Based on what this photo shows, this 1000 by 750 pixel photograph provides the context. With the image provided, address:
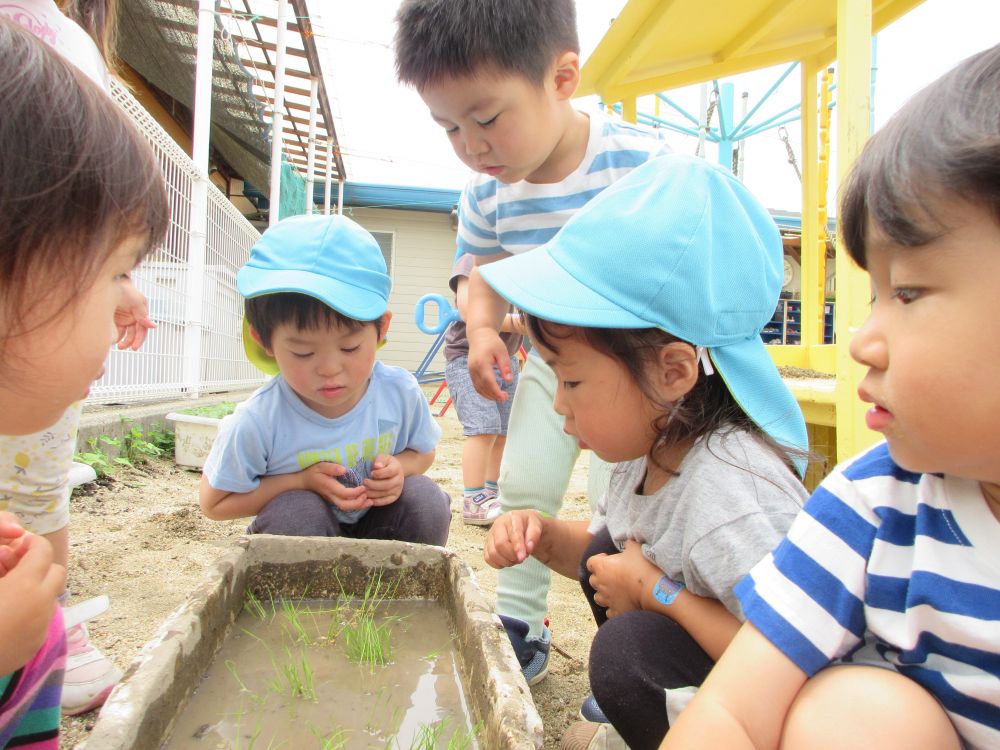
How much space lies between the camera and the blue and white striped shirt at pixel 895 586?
2.59 ft

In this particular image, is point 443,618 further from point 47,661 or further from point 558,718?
point 47,661

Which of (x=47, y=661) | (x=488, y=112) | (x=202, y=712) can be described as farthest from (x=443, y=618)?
(x=488, y=112)

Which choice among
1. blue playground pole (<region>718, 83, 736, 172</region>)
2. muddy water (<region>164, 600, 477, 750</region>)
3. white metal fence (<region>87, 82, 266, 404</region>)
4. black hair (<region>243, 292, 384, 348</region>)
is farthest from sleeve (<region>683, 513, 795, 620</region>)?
blue playground pole (<region>718, 83, 736, 172</region>)

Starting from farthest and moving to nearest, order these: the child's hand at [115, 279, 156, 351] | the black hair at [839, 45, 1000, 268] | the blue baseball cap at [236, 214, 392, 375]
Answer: the blue baseball cap at [236, 214, 392, 375] → the child's hand at [115, 279, 156, 351] → the black hair at [839, 45, 1000, 268]

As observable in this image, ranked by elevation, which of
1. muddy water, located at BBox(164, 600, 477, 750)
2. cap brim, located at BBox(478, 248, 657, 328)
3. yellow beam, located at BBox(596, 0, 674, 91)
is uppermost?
yellow beam, located at BBox(596, 0, 674, 91)

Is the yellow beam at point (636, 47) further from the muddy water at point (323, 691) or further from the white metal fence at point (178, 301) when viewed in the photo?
the muddy water at point (323, 691)

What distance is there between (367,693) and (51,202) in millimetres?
919

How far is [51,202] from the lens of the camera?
2.81 ft

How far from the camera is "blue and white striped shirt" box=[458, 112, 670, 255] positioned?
196cm

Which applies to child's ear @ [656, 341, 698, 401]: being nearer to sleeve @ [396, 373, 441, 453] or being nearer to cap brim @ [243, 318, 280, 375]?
sleeve @ [396, 373, 441, 453]

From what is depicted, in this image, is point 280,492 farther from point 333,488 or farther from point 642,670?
point 642,670

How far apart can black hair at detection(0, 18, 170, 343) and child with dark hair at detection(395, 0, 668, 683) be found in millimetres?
1012

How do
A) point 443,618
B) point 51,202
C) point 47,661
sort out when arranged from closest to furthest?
point 51,202, point 47,661, point 443,618

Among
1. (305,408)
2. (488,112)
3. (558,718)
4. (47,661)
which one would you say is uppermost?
(488,112)
